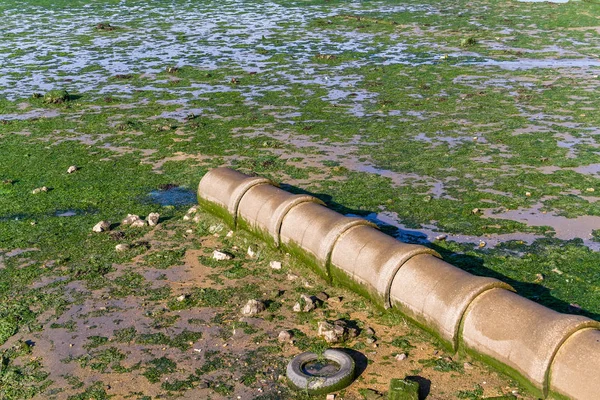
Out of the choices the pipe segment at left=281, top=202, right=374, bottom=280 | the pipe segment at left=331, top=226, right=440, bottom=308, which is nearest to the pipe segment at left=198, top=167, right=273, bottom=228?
the pipe segment at left=281, top=202, right=374, bottom=280

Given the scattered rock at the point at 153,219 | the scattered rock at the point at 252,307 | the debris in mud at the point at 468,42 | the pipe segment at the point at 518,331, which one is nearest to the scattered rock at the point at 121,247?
the scattered rock at the point at 153,219

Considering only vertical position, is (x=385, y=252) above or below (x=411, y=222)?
above

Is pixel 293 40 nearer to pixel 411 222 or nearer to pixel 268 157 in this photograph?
pixel 268 157

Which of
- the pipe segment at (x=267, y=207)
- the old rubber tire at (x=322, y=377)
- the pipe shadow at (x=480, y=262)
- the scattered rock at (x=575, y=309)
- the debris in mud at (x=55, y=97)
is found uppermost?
the pipe segment at (x=267, y=207)

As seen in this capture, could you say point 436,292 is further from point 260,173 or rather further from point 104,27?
point 104,27

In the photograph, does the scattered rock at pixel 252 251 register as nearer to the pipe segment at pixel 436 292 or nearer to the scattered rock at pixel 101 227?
the scattered rock at pixel 101 227

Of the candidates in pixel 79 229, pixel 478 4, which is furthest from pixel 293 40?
pixel 79 229
